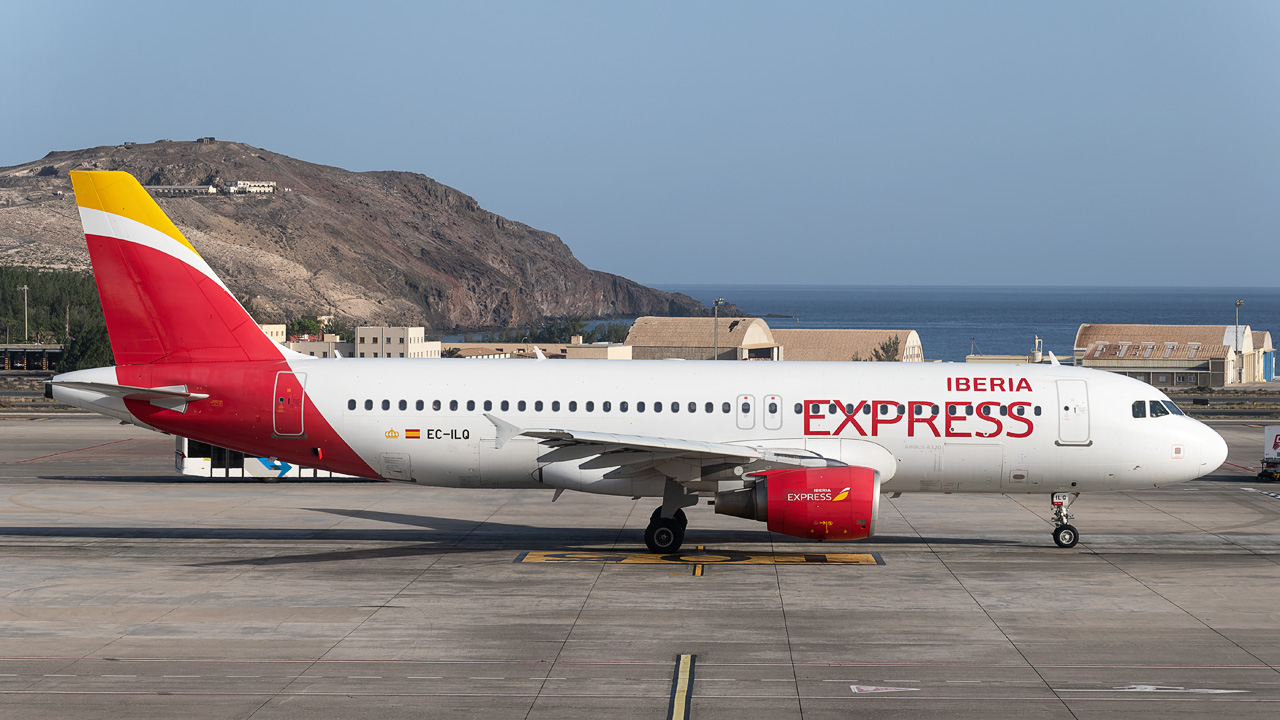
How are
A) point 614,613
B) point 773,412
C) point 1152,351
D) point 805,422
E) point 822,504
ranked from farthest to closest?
point 1152,351, point 773,412, point 805,422, point 822,504, point 614,613

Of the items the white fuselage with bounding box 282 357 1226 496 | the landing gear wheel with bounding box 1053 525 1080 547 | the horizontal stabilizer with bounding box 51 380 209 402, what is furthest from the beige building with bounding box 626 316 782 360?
the horizontal stabilizer with bounding box 51 380 209 402

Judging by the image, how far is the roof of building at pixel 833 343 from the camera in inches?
4003

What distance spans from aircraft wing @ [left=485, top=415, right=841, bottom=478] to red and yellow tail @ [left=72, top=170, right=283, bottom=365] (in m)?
7.14

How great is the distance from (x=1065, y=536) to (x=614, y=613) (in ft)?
42.7

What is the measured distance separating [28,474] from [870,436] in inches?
1258

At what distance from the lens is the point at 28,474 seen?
42.2m

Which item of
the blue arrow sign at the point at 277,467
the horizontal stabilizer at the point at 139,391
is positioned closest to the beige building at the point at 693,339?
the blue arrow sign at the point at 277,467

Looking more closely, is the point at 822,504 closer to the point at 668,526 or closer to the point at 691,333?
the point at 668,526

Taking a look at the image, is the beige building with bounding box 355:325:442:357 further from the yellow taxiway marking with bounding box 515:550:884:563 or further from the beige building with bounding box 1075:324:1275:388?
the yellow taxiway marking with bounding box 515:550:884:563

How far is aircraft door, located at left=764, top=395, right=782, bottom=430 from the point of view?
89.1ft

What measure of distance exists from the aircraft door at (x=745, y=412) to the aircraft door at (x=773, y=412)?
31cm

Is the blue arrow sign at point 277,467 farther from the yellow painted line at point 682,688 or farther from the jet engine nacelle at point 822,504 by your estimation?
the yellow painted line at point 682,688

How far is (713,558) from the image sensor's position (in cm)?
2700

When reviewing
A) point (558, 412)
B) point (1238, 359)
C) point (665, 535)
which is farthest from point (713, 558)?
point (1238, 359)
